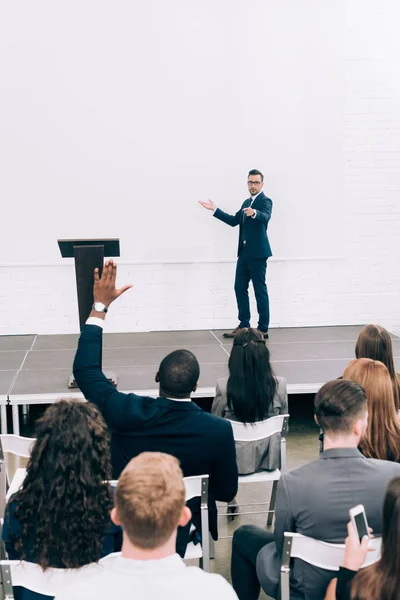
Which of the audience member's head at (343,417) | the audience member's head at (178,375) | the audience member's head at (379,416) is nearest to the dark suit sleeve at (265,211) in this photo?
the audience member's head at (379,416)

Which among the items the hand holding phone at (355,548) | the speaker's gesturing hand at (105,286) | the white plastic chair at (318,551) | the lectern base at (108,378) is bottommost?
the lectern base at (108,378)

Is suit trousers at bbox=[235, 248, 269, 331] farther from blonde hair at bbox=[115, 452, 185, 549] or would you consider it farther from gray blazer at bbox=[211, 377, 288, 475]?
blonde hair at bbox=[115, 452, 185, 549]

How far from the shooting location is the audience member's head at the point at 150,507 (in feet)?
5.17

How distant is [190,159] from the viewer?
7344 mm

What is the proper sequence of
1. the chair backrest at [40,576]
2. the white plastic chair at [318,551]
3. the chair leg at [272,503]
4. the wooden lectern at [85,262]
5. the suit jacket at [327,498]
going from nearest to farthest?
the chair backrest at [40,576], the white plastic chair at [318,551], the suit jacket at [327,498], the chair leg at [272,503], the wooden lectern at [85,262]

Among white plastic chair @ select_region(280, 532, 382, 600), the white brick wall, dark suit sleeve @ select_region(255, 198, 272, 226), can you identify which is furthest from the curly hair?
the white brick wall

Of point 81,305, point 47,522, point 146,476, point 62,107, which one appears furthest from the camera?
point 62,107

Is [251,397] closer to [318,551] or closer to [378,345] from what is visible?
[378,345]

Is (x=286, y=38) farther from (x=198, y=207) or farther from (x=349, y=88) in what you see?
(x=198, y=207)

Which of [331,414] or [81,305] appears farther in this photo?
[81,305]

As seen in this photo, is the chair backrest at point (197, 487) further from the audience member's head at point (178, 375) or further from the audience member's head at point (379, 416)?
the audience member's head at point (379, 416)

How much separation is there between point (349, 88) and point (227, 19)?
1.34m

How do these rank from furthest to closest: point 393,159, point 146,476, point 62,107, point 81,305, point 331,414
→ point 393,159 < point 62,107 < point 81,305 < point 331,414 < point 146,476

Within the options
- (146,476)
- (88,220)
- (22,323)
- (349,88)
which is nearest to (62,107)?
(88,220)
